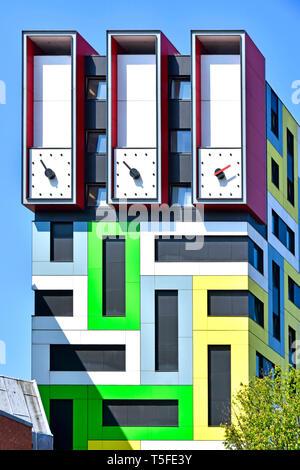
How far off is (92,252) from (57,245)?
102 inches

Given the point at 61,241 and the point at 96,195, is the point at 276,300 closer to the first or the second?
the point at 96,195

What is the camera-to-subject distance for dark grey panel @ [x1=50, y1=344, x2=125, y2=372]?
89.1 m

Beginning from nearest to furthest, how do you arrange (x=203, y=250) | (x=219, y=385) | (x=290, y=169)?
(x=219, y=385) → (x=203, y=250) → (x=290, y=169)

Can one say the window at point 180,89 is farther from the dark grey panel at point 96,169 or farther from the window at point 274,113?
the window at point 274,113

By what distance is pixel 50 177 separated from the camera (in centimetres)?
8969

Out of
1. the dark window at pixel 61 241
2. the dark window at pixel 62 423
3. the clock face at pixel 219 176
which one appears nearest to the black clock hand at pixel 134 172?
the clock face at pixel 219 176

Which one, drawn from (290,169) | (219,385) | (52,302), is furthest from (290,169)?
(52,302)

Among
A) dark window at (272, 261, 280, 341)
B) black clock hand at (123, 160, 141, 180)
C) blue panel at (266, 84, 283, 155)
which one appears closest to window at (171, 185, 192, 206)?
black clock hand at (123, 160, 141, 180)

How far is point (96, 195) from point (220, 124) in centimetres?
1010

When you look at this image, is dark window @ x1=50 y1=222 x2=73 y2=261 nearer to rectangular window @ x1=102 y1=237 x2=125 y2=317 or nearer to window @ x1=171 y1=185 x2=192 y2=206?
rectangular window @ x1=102 y1=237 x2=125 y2=317

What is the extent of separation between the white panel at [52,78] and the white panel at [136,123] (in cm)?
407

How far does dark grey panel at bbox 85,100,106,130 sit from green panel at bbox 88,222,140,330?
7.05 meters

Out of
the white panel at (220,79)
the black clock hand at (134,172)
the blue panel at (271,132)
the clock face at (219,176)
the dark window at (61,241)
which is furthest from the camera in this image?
the blue panel at (271,132)

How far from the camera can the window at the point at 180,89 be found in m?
93.2
